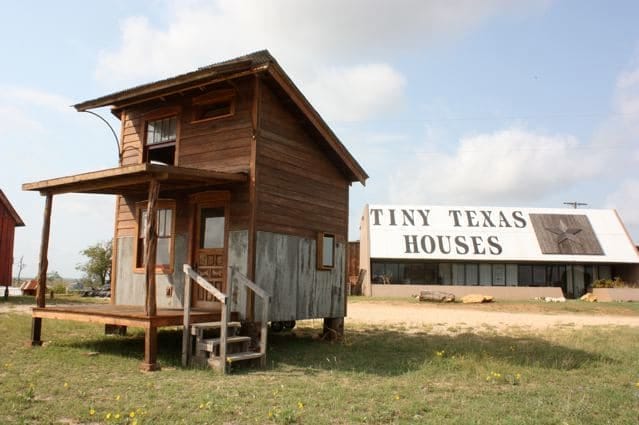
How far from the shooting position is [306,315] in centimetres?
1414

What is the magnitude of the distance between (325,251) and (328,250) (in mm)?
177

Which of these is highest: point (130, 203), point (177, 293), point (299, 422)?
point (130, 203)

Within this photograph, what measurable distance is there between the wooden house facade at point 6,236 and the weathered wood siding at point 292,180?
21.4m

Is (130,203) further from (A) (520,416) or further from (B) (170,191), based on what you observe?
(A) (520,416)

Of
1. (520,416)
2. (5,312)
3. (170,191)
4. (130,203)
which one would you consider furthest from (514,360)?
(5,312)

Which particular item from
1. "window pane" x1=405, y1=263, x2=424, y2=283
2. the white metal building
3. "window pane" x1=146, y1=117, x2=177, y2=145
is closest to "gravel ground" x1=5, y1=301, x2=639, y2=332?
"window pane" x1=146, y1=117, x2=177, y2=145

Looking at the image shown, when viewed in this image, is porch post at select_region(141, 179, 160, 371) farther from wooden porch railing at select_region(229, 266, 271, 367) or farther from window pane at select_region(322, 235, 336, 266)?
window pane at select_region(322, 235, 336, 266)

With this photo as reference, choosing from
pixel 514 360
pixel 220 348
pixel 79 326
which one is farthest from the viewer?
pixel 79 326

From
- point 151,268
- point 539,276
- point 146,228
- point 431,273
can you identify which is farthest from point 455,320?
point 539,276

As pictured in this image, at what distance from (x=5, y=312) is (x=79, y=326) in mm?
5783

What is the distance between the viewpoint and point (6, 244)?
29328 mm

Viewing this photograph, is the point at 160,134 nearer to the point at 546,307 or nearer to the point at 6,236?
the point at 6,236

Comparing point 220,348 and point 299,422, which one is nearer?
point 299,422

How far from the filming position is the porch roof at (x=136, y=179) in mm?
10659
